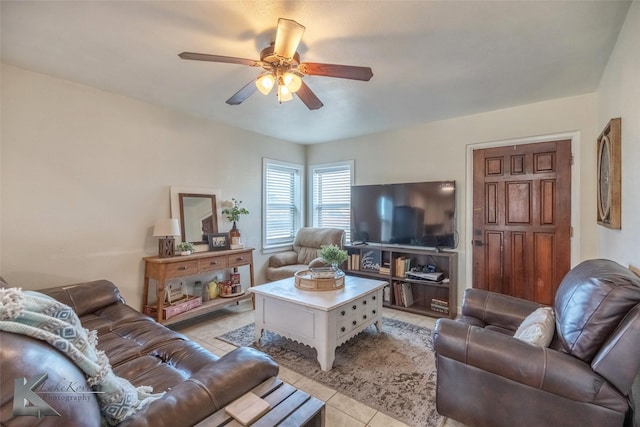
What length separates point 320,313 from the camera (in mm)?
2312

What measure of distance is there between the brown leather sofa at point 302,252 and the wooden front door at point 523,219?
190 cm

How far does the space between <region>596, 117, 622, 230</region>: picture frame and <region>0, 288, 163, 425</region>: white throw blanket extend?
288cm

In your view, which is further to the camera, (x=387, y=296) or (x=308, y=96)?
(x=387, y=296)

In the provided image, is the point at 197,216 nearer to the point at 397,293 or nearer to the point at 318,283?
the point at 318,283

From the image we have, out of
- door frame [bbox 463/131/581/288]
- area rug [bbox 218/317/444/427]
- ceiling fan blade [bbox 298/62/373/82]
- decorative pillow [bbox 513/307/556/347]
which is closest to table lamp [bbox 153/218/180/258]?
area rug [bbox 218/317/444/427]

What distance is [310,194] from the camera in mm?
5188

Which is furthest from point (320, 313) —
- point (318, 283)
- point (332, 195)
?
point (332, 195)

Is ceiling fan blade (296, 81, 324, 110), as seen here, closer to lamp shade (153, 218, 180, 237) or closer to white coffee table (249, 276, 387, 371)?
white coffee table (249, 276, 387, 371)

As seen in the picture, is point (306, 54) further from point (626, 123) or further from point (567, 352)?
point (567, 352)

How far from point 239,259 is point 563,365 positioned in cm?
319

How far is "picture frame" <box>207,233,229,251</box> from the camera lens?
3566 millimetres

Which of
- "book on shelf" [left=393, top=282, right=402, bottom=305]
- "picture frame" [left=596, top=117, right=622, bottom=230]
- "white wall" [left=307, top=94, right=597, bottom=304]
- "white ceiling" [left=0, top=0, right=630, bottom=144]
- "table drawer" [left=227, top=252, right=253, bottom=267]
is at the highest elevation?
"white ceiling" [left=0, top=0, right=630, bottom=144]

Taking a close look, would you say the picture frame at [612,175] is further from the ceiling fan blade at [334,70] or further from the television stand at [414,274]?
the ceiling fan blade at [334,70]

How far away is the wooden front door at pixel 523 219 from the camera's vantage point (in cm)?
304
